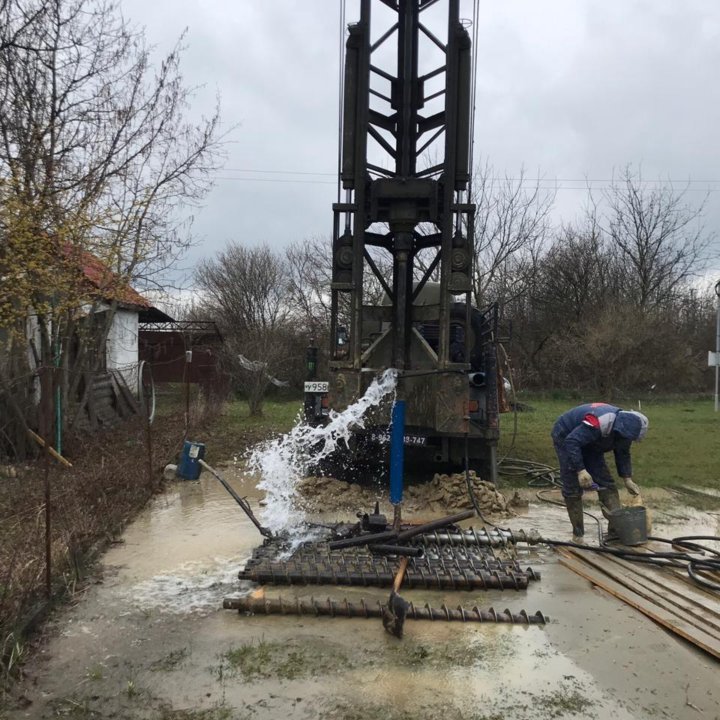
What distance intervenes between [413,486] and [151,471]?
3.11m

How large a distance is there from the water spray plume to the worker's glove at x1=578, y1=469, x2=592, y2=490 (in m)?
1.87

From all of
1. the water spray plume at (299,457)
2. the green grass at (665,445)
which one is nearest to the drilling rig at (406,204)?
the water spray plume at (299,457)

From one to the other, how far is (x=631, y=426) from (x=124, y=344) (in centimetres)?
1615

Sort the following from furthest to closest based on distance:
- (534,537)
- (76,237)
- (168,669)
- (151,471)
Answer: (76,237) → (151,471) → (534,537) → (168,669)

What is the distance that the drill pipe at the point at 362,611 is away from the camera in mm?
4105

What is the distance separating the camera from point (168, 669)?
3.46 m

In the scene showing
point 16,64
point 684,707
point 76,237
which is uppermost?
point 16,64

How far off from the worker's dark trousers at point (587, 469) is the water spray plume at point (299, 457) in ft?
5.71

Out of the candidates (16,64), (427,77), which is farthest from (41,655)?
(16,64)

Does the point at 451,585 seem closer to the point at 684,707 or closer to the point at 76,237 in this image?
the point at 684,707

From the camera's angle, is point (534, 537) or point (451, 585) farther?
point (534, 537)

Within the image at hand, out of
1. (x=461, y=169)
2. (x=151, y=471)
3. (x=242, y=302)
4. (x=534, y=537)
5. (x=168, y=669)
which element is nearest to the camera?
(x=168, y=669)

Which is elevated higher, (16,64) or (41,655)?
(16,64)

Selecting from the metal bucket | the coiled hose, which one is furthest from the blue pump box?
the metal bucket
